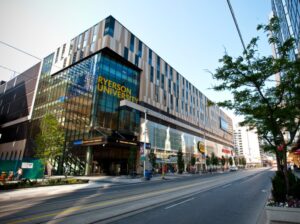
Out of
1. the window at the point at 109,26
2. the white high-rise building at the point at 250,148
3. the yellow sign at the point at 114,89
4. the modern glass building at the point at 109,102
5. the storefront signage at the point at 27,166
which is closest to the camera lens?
the storefront signage at the point at 27,166

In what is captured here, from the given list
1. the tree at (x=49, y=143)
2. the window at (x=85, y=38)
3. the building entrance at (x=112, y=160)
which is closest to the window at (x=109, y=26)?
the window at (x=85, y=38)

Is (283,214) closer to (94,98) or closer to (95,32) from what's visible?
(94,98)

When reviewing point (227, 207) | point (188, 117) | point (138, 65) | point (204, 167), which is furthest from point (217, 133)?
point (227, 207)

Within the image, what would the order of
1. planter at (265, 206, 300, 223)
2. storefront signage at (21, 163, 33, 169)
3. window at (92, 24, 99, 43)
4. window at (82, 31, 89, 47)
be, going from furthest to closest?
window at (82, 31, 89, 47)
window at (92, 24, 99, 43)
storefront signage at (21, 163, 33, 169)
planter at (265, 206, 300, 223)

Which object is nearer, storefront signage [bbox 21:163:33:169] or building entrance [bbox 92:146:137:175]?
storefront signage [bbox 21:163:33:169]

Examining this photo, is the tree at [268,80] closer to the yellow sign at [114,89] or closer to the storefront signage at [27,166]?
the storefront signage at [27,166]

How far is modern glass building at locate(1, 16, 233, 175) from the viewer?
38.0 m

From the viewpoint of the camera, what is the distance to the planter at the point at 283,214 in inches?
259

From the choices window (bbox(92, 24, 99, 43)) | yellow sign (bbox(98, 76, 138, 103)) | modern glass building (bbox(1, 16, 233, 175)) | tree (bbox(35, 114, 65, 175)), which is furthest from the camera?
window (bbox(92, 24, 99, 43))

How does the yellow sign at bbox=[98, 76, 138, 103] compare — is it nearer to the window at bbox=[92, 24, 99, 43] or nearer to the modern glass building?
the modern glass building

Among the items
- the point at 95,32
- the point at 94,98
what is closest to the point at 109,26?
the point at 95,32

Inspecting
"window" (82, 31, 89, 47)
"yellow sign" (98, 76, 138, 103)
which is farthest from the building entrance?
"window" (82, 31, 89, 47)

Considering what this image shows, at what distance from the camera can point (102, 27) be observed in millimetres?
42469

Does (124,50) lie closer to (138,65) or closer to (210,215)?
(138,65)
